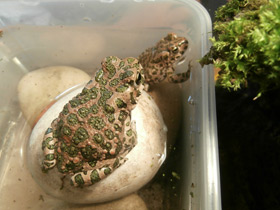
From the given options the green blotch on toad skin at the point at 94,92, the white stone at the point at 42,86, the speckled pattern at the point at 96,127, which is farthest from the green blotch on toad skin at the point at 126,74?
the white stone at the point at 42,86

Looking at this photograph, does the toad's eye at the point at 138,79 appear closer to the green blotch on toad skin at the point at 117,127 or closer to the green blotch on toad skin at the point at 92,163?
the green blotch on toad skin at the point at 117,127

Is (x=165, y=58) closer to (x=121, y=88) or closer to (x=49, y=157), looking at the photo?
(x=121, y=88)

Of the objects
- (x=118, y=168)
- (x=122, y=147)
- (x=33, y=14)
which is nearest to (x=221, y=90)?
(x=122, y=147)

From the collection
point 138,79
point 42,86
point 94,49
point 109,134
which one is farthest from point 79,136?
point 94,49

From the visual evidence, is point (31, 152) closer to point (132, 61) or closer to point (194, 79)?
point (132, 61)

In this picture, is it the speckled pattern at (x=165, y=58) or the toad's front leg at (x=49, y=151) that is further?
the speckled pattern at (x=165, y=58)

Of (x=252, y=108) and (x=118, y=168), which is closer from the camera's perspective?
(x=252, y=108)
